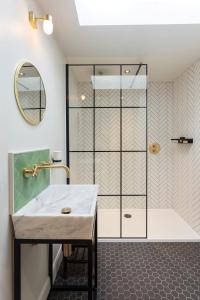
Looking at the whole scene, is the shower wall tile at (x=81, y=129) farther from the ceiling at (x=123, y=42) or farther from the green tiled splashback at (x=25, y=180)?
the green tiled splashback at (x=25, y=180)

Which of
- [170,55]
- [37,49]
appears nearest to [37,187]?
[37,49]

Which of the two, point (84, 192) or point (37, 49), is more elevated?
point (37, 49)

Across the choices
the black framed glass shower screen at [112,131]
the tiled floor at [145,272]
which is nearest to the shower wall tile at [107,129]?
the black framed glass shower screen at [112,131]

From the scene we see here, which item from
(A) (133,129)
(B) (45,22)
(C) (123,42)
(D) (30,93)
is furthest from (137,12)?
(A) (133,129)

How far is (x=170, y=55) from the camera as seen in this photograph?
2.67m

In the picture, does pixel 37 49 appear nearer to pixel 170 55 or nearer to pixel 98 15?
pixel 98 15

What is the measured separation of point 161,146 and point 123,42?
7.13 ft

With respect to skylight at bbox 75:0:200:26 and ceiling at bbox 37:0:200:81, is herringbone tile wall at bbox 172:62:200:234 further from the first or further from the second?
skylight at bbox 75:0:200:26

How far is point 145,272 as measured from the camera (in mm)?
2107

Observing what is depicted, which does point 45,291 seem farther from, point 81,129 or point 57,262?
point 81,129

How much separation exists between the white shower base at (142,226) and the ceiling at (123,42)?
84.9 inches

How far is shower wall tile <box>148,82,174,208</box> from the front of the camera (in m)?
3.94

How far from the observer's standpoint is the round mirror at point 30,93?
1315 mm

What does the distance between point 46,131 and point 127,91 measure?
154 cm
